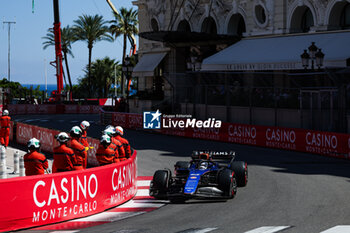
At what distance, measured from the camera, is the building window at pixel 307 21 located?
4056cm

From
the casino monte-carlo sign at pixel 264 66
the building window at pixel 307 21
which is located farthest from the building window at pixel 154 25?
the building window at pixel 307 21

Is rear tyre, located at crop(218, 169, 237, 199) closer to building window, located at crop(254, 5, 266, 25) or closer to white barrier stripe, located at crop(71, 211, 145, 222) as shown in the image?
white barrier stripe, located at crop(71, 211, 145, 222)

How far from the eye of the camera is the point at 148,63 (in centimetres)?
5516

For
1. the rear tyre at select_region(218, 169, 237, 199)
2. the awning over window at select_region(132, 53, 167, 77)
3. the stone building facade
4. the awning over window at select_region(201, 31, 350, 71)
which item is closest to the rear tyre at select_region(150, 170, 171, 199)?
the rear tyre at select_region(218, 169, 237, 199)

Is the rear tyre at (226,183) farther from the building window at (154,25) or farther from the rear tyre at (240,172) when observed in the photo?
the building window at (154,25)

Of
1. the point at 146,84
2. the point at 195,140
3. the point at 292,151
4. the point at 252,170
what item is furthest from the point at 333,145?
the point at 146,84

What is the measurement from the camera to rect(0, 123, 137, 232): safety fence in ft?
41.3

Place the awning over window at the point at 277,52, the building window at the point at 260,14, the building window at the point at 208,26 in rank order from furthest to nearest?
Result: the building window at the point at 208,26 < the building window at the point at 260,14 < the awning over window at the point at 277,52

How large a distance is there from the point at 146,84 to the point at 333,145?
3357 centimetres

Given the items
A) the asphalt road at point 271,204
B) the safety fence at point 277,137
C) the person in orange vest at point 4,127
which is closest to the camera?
the asphalt road at point 271,204

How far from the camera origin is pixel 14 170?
22547mm

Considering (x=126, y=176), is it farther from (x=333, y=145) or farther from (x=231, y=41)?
(x=231, y=41)

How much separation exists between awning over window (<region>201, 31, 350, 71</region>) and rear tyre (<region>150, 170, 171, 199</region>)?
19.0 m

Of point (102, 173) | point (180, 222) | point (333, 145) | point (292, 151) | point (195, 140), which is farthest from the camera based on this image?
point (195, 140)
